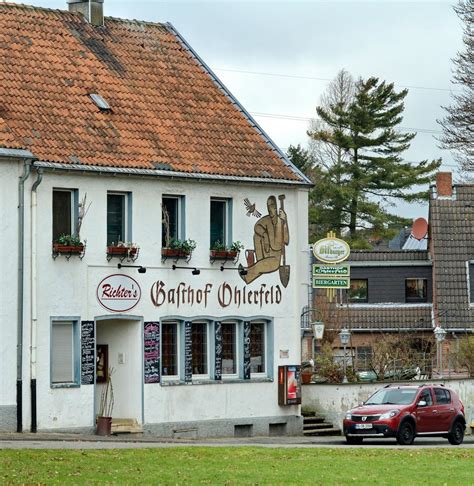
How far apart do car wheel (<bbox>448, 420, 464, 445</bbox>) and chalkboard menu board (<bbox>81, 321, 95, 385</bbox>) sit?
9.65 meters

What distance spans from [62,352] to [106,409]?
242cm

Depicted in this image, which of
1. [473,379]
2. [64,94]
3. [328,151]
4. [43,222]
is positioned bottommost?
[473,379]

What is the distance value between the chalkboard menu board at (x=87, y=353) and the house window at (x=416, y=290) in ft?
104

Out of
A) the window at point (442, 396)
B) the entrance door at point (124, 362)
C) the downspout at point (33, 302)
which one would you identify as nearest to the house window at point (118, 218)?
the entrance door at point (124, 362)

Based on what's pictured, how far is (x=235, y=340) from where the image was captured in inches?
1745

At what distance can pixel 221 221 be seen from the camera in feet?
145

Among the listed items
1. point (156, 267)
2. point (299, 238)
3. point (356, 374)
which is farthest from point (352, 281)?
point (156, 267)

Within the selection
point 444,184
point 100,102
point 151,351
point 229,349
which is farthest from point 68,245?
point 444,184

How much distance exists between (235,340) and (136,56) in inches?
332

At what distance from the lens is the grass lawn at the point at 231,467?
84.9 feet

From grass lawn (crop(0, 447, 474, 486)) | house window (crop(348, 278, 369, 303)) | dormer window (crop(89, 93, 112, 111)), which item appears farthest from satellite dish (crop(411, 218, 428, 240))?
grass lawn (crop(0, 447, 474, 486))

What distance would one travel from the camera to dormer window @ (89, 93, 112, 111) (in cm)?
4238

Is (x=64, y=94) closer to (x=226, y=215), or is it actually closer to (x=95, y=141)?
(x=95, y=141)

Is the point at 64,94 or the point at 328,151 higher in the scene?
the point at 328,151
